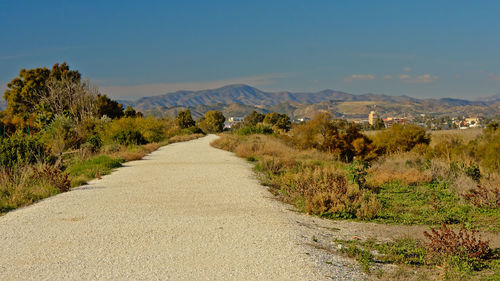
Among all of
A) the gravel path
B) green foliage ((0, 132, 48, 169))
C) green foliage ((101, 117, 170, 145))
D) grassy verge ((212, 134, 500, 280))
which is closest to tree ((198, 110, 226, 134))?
green foliage ((101, 117, 170, 145))

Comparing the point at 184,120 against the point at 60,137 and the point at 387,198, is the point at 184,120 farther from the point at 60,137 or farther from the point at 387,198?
the point at 387,198

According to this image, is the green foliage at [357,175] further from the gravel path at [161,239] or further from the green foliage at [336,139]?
the green foliage at [336,139]

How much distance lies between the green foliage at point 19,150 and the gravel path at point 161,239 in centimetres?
356

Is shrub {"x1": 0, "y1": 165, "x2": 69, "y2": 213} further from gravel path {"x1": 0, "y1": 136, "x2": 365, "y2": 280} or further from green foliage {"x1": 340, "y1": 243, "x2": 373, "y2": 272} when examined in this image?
green foliage {"x1": 340, "y1": 243, "x2": 373, "y2": 272}

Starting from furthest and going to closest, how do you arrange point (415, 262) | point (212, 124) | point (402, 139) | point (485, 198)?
point (212, 124)
point (402, 139)
point (485, 198)
point (415, 262)

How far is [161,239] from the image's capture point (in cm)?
691

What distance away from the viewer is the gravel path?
548 centimetres

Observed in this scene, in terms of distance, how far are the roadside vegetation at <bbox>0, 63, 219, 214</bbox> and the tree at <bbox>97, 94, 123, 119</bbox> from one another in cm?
11

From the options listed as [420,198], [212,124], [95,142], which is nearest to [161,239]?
[420,198]

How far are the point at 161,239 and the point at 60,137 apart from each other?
14.5 meters

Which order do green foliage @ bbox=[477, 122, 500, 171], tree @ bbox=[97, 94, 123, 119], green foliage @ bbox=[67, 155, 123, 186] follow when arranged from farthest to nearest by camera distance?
1. tree @ bbox=[97, 94, 123, 119]
2. green foliage @ bbox=[477, 122, 500, 171]
3. green foliage @ bbox=[67, 155, 123, 186]

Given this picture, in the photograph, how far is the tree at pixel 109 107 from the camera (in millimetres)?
46900

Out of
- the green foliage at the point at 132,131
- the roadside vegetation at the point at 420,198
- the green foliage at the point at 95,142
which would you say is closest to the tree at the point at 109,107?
the green foliage at the point at 132,131

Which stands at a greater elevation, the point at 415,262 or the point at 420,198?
the point at 415,262
